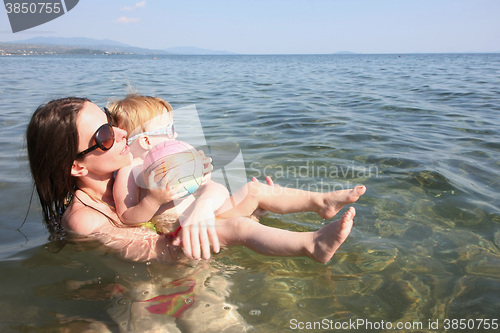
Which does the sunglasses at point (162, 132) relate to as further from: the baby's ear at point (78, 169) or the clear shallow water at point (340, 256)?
the clear shallow water at point (340, 256)

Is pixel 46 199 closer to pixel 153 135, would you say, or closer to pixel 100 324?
pixel 153 135

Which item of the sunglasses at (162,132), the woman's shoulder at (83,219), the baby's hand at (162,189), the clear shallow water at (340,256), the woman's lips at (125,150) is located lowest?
the clear shallow water at (340,256)

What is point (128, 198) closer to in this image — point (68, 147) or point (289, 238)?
point (68, 147)

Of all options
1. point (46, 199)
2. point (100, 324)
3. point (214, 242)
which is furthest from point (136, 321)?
point (46, 199)

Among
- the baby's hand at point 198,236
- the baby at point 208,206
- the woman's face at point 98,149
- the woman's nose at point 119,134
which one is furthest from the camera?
the woman's nose at point 119,134

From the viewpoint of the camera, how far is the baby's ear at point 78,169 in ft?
8.11

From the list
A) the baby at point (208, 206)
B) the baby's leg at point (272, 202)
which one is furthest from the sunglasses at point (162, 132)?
the baby's leg at point (272, 202)

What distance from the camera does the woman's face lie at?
7.85 feet

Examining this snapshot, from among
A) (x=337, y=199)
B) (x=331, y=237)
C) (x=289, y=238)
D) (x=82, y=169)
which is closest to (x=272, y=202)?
(x=337, y=199)

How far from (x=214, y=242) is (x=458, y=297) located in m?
1.47

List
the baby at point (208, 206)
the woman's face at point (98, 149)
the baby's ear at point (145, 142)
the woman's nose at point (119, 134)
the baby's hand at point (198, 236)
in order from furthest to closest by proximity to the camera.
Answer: the baby's ear at point (145, 142) < the woman's nose at point (119, 134) < the woman's face at point (98, 149) < the baby's hand at point (198, 236) < the baby at point (208, 206)

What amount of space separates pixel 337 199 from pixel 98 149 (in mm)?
1672

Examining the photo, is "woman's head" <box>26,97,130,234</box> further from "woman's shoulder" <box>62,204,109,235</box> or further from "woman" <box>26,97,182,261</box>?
"woman's shoulder" <box>62,204,109,235</box>

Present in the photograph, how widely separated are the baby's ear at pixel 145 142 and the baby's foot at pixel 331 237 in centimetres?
142
